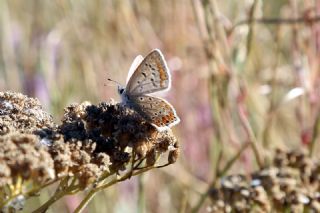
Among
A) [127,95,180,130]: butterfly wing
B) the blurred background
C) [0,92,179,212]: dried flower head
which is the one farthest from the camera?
the blurred background

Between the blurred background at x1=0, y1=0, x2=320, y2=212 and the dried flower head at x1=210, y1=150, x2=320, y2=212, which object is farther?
the blurred background at x1=0, y1=0, x2=320, y2=212

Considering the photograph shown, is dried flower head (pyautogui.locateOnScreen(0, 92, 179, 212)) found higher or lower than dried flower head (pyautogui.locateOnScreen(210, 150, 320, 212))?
higher

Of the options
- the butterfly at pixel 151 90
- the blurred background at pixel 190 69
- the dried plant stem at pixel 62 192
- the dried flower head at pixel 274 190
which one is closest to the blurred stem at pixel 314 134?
the blurred background at pixel 190 69

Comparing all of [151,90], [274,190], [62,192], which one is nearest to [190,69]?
[274,190]

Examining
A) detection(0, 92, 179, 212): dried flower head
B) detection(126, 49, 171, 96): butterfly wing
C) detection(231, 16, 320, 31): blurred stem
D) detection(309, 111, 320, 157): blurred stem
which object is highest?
detection(231, 16, 320, 31): blurred stem

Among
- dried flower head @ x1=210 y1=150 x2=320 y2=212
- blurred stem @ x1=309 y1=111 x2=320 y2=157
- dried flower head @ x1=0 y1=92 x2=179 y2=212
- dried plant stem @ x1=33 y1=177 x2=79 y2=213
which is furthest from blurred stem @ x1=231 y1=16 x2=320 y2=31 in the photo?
dried plant stem @ x1=33 y1=177 x2=79 y2=213

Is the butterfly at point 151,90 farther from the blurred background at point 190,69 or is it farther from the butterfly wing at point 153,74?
the blurred background at point 190,69

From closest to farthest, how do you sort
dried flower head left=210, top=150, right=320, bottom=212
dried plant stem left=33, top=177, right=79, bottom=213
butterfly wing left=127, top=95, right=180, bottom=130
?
dried plant stem left=33, top=177, right=79, bottom=213
butterfly wing left=127, top=95, right=180, bottom=130
dried flower head left=210, top=150, right=320, bottom=212

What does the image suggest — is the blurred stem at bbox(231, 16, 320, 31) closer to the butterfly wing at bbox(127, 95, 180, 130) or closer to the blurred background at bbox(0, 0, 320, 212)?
the blurred background at bbox(0, 0, 320, 212)
